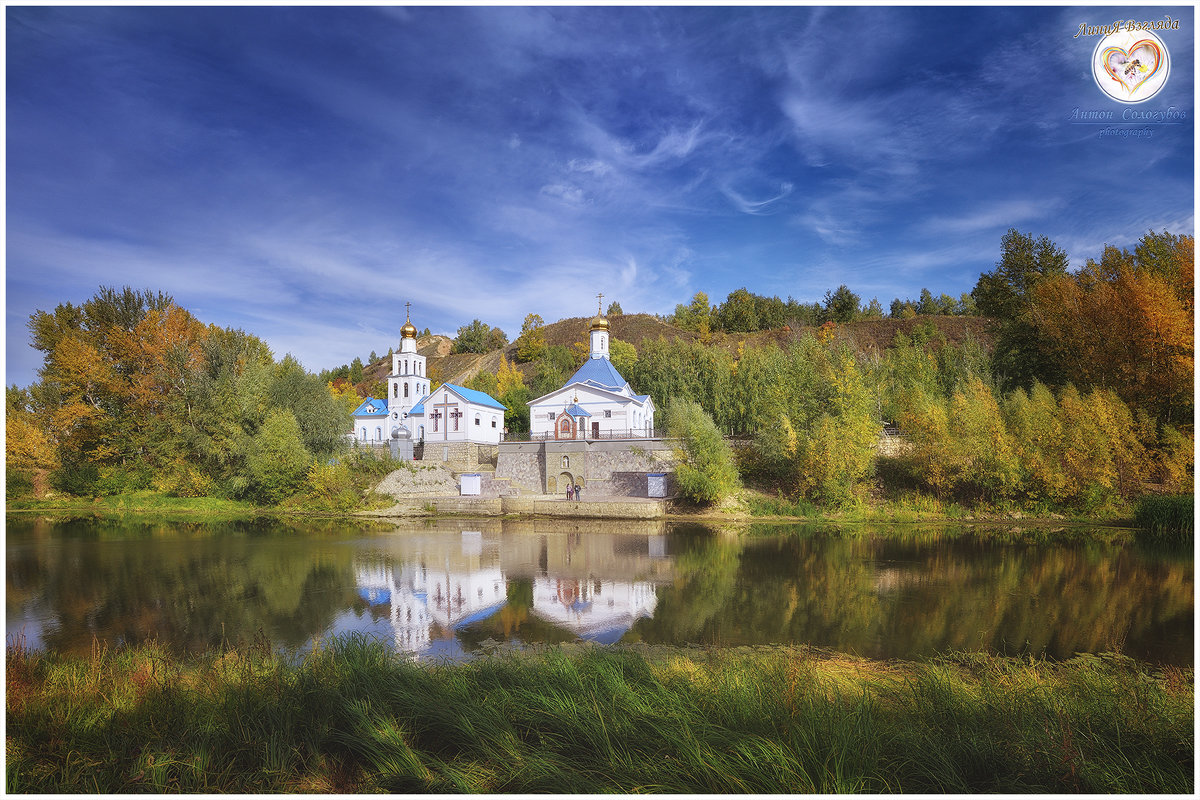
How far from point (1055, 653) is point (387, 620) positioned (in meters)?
10.9

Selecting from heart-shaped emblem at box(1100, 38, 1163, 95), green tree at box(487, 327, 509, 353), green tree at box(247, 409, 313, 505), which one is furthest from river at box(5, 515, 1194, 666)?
green tree at box(487, 327, 509, 353)

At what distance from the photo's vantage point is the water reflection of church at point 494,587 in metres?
10.8

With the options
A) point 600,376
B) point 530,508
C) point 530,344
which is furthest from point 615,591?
point 530,344

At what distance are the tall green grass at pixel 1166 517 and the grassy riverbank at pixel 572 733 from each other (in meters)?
Answer: 18.3

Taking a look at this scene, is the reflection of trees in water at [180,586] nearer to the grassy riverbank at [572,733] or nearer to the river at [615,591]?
the river at [615,591]

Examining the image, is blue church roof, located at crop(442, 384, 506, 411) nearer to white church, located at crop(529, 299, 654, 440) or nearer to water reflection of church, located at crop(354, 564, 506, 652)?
white church, located at crop(529, 299, 654, 440)

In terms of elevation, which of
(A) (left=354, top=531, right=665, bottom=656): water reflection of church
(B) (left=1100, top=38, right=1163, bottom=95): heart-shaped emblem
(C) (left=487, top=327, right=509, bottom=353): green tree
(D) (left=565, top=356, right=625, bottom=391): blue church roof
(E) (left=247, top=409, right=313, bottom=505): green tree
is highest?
(C) (left=487, top=327, right=509, bottom=353): green tree

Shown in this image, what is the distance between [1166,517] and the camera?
20484mm

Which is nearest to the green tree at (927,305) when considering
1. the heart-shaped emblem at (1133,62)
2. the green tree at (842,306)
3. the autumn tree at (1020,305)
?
the green tree at (842,306)

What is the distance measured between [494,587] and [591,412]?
Answer: 24713mm

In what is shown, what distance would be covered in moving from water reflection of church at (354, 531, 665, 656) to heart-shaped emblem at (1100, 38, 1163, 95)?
31.6 ft

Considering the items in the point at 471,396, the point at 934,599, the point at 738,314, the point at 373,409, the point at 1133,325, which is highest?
the point at 738,314

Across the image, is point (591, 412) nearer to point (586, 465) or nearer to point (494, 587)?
point (586, 465)

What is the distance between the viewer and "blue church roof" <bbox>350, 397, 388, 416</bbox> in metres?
45.6
